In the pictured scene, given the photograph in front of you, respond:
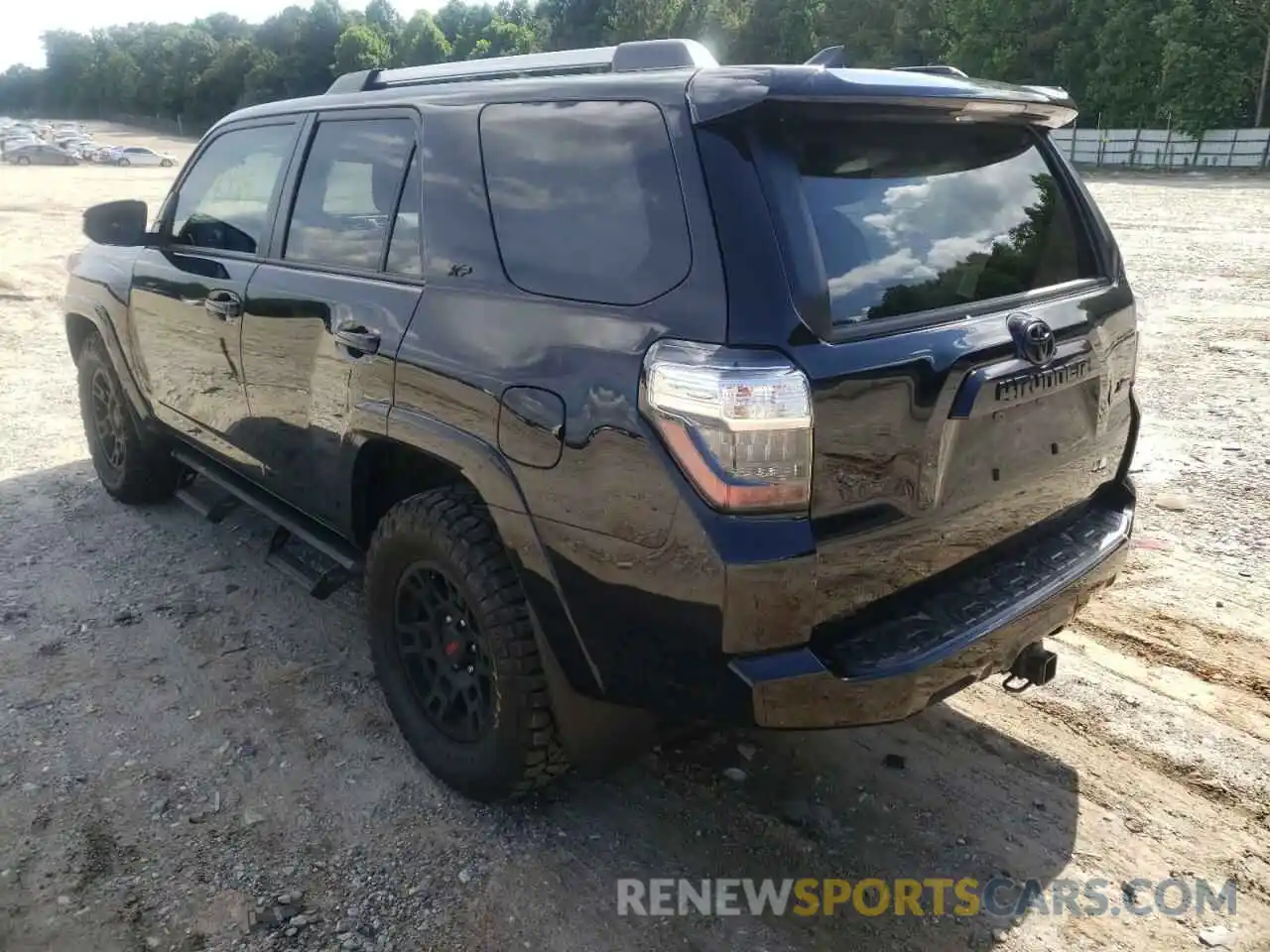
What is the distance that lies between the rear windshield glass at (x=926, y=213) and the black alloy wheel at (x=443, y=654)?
4.41ft

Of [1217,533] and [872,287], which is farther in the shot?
[1217,533]

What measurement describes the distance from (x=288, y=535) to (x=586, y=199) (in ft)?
6.53

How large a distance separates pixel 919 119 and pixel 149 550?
3.91m

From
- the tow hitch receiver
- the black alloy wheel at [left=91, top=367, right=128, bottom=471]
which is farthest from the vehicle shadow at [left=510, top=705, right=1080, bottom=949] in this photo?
the black alloy wheel at [left=91, top=367, right=128, bottom=471]

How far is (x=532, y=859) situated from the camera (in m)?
2.64

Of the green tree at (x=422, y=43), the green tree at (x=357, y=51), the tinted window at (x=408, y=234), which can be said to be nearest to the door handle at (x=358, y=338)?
the tinted window at (x=408, y=234)

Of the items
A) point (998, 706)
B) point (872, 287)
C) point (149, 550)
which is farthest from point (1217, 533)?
point (149, 550)

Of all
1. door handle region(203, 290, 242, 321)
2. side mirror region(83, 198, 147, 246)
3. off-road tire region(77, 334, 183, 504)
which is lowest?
off-road tire region(77, 334, 183, 504)

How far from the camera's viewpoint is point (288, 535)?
3648mm

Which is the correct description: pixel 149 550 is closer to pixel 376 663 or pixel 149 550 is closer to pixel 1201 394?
pixel 376 663

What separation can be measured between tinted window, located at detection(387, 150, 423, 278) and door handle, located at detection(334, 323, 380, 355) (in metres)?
0.20

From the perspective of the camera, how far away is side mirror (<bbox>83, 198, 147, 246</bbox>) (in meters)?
4.29

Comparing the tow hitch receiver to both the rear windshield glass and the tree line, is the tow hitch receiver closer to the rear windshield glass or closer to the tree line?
the rear windshield glass

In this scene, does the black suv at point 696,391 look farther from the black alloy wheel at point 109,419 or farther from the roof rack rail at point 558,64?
the black alloy wheel at point 109,419
